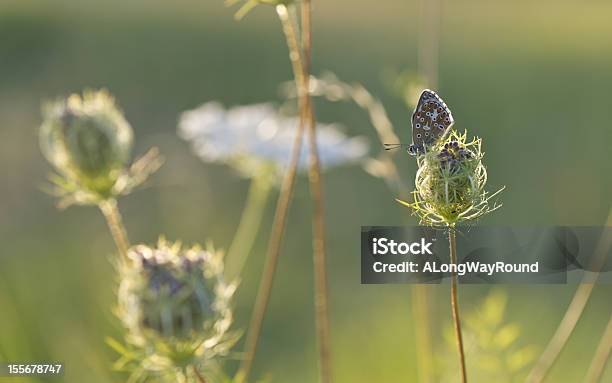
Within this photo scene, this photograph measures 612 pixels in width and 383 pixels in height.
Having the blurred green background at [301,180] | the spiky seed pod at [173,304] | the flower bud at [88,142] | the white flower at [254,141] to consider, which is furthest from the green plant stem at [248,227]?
the spiky seed pod at [173,304]

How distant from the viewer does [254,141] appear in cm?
135

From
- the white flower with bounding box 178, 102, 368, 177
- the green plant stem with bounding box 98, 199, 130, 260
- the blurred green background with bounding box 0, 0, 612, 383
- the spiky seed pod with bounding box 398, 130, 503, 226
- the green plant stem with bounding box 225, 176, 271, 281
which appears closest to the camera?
the spiky seed pod with bounding box 398, 130, 503, 226

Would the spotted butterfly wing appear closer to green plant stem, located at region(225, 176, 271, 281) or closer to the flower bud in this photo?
the flower bud

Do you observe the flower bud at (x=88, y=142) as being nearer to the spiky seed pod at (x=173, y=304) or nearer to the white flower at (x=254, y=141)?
the spiky seed pod at (x=173, y=304)

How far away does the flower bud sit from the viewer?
3.04 ft

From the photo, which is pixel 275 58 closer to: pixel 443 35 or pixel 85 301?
pixel 443 35

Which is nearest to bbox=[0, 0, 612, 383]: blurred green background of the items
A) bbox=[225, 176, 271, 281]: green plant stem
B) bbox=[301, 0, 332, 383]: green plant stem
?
bbox=[225, 176, 271, 281]: green plant stem

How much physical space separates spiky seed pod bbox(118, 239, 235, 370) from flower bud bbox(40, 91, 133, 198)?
178 millimetres

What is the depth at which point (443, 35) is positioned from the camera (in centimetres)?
446

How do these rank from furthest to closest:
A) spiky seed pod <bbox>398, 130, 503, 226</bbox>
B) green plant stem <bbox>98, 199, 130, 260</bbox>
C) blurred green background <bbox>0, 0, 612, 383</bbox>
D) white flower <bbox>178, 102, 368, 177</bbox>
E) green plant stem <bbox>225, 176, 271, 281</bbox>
Answer: 1. green plant stem <bbox>225, 176, 271, 281</bbox>
2. blurred green background <bbox>0, 0, 612, 383</bbox>
3. white flower <bbox>178, 102, 368, 177</bbox>
4. green plant stem <bbox>98, 199, 130, 260</bbox>
5. spiky seed pod <bbox>398, 130, 503, 226</bbox>

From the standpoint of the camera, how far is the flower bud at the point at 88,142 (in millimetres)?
925

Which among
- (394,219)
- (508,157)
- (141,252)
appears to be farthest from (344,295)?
(141,252)

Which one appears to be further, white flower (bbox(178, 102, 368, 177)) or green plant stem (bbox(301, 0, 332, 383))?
white flower (bbox(178, 102, 368, 177))

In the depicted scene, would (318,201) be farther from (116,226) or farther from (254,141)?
(254,141)
